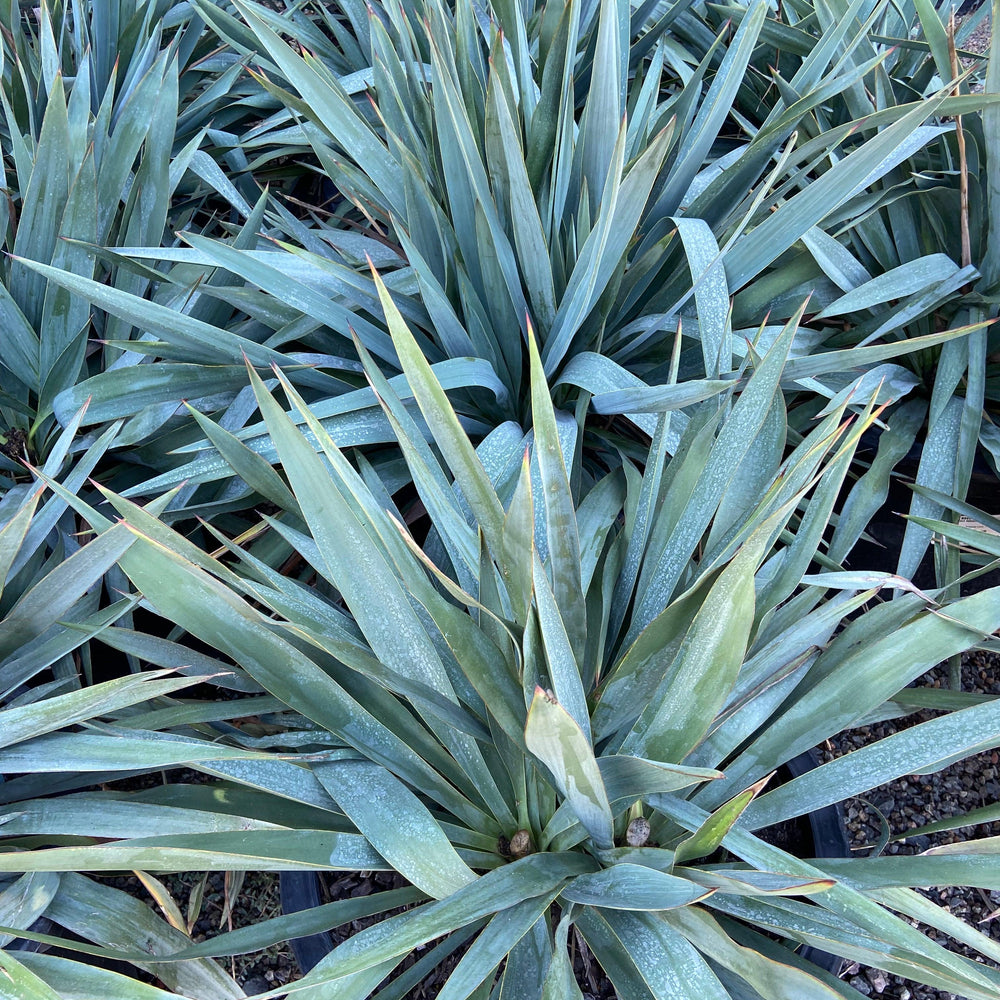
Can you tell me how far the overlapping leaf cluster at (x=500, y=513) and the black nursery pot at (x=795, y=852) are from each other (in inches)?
2.8

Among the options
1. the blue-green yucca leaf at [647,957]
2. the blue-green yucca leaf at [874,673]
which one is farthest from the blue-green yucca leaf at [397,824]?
the blue-green yucca leaf at [874,673]

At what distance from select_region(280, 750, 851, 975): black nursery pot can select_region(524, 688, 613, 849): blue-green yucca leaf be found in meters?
0.29

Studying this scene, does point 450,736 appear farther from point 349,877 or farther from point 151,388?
point 151,388

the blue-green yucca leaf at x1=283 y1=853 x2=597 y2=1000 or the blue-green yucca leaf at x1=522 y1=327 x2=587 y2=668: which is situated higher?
the blue-green yucca leaf at x1=522 y1=327 x2=587 y2=668

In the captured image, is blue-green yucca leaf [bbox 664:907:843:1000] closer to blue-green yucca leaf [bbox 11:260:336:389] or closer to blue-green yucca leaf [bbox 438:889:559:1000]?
blue-green yucca leaf [bbox 438:889:559:1000]

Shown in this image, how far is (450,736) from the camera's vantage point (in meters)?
0.66

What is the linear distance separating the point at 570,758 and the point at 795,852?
433 mm

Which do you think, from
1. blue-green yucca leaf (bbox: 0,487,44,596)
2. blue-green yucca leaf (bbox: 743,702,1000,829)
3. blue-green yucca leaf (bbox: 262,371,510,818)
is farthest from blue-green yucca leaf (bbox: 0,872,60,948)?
blue-green yucca leaf (bbox: 743,702,1000,829)

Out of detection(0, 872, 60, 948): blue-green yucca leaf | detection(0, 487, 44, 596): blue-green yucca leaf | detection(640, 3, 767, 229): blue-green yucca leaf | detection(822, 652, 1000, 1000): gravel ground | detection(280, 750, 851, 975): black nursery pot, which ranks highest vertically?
detection(640, 3, 767, 229): blue-green yucca leaf

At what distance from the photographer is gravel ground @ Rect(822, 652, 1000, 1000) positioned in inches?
32.9

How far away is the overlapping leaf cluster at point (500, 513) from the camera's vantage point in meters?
0.55

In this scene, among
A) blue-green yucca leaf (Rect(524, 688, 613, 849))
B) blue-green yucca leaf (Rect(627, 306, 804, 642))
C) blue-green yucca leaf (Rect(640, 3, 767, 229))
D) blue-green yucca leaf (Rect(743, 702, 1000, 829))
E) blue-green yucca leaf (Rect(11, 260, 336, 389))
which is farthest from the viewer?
blue-green yucca leaf (Rect(640, 3, 767, 229))

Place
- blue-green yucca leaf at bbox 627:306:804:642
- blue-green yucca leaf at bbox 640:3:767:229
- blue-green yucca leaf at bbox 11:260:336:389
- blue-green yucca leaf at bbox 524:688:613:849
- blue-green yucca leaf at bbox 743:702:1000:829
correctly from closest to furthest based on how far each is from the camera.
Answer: blue-green yucca leaf at bbox 524:688:613:849, blue-green yucca leaf at bbox 743:702:1000:829, blue-green yucca leaf at bbox 627:306:804:642, blue-green yucca leaf at bbox 11:260:336:389, blue-green yucca leaf at bbox 640:3:767:229

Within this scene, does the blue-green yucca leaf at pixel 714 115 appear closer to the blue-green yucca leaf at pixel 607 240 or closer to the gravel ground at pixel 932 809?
the blue-green yucca leaf at pixel 607 240
